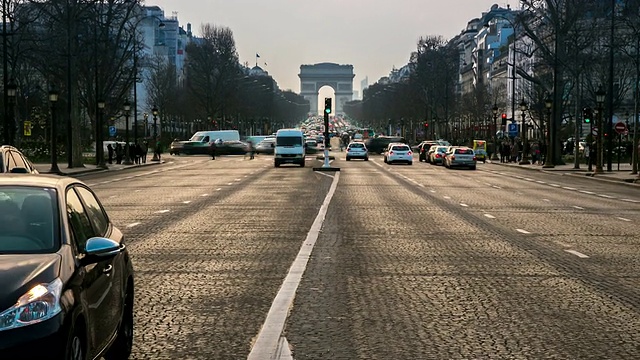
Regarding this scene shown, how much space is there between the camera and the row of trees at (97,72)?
2250 inches

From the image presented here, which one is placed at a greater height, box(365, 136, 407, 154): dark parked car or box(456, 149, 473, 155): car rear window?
box(456, 149, 473, 155): car rear window

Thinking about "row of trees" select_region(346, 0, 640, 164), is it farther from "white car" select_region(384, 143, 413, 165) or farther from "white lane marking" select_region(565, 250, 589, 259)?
"white lane marking" select_region(565, 250, 589, 259)

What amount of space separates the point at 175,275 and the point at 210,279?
58 cm

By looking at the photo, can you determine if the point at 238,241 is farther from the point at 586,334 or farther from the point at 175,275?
the point at 586,334

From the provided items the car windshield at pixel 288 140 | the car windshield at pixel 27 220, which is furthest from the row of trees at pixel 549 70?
the car windshield at pixel 27 220

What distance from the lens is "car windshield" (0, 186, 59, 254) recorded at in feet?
19.8

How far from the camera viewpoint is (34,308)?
5172mm

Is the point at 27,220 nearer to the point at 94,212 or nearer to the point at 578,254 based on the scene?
the point at 94,212

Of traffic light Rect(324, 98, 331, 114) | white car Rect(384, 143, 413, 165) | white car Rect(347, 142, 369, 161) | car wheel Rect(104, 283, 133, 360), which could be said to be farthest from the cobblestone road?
A: white car Rect(347, 142, 369, 161)

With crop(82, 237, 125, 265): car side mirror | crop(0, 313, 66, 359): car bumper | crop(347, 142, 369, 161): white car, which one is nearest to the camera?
crop(0, 313, 66, 359): car bumper

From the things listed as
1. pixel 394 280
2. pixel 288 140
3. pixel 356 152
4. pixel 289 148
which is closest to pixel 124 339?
pixel 394 280

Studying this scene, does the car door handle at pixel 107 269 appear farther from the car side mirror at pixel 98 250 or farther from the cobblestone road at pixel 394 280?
the cobblestone road at pixel 394 280

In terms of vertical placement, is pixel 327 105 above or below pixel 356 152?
above

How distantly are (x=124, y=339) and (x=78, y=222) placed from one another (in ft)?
3.76
